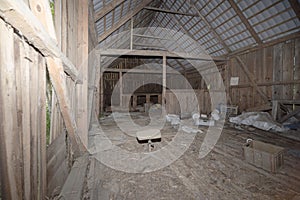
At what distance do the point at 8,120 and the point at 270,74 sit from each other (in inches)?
277

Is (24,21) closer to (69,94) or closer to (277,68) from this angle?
(69,94)

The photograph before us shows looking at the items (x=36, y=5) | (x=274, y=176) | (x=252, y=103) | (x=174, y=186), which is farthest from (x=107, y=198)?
(x=252, y=103)

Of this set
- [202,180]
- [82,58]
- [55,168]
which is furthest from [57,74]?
[202,180]

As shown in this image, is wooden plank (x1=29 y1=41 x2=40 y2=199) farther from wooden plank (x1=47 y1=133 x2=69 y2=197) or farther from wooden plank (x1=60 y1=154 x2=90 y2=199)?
wooden plank (x1=60 y1=154 x2=90 y2=199)

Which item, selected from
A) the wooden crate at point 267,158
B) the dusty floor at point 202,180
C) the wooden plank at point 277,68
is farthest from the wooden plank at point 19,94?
the wooden plank at point 277,68

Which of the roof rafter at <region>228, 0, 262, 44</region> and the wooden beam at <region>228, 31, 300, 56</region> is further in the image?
the roof rafter at <region>228, 0, 262, 44</region>

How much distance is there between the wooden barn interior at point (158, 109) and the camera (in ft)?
3.03

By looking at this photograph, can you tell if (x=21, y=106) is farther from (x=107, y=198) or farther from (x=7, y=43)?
(x=107, y=198)

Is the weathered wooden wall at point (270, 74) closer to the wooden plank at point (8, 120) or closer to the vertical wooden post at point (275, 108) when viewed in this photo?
the vertical wooden post at point (275, 108)

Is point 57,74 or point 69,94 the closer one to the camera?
point 57,74

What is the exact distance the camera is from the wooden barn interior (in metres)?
0.92

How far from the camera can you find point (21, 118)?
3.04 ft

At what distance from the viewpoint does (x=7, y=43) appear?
30.8 inches

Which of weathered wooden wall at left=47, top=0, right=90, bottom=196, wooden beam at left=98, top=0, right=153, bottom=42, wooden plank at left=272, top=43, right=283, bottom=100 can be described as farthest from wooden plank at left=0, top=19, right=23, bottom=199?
wooden plank at left=272, top=43, right=283, bottom=100
